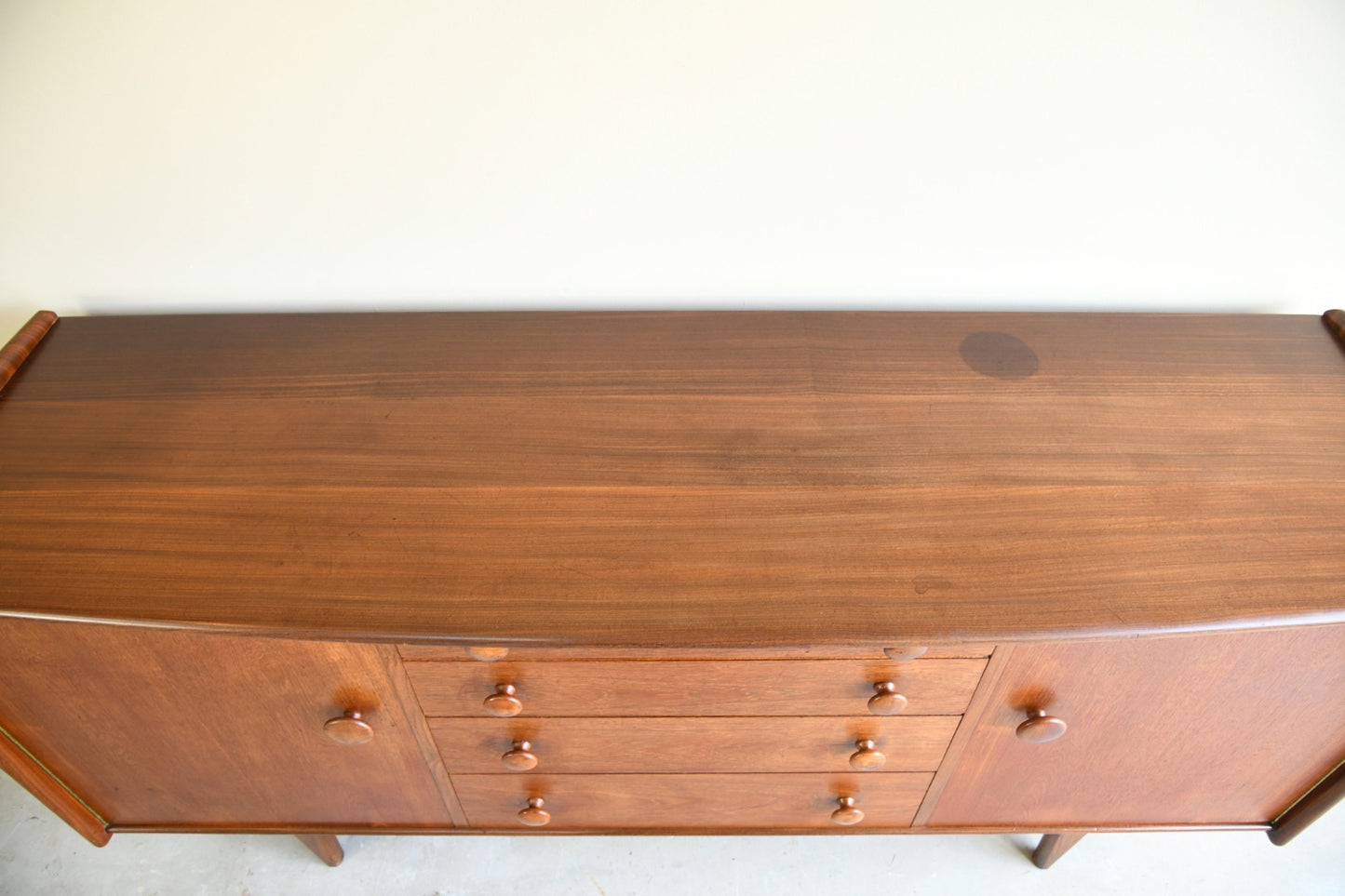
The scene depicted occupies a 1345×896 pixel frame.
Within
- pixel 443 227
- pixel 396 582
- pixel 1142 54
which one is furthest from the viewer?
pixel 443 227

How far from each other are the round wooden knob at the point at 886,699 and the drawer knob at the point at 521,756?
0.34 meters

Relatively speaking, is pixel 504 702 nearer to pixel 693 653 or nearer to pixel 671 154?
pixel 693 653

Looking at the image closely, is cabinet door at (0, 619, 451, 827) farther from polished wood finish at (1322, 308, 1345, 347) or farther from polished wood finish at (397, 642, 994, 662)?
polished wood finish at (1322, 308, 1345, 347)

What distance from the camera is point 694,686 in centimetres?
78

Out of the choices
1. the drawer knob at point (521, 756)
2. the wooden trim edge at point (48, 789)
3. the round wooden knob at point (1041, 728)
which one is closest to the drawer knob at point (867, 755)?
the round wooden knob at point (1041, 728)

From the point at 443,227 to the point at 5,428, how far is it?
1.61ft

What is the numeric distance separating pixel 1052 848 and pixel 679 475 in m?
0.79

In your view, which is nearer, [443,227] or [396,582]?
[396,582]

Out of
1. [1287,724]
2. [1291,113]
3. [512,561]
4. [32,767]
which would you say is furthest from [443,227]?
[1287,724]

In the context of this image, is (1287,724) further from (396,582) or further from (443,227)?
(443,227)

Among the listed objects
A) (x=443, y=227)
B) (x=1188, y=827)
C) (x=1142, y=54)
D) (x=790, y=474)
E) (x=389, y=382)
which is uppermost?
(x=443, y=227)

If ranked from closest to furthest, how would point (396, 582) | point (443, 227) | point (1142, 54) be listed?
point (396, 582), point (1142, 54), point (443, 227)

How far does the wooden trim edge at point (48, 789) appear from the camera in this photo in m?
0.86

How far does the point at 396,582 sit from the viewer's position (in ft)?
2.34
